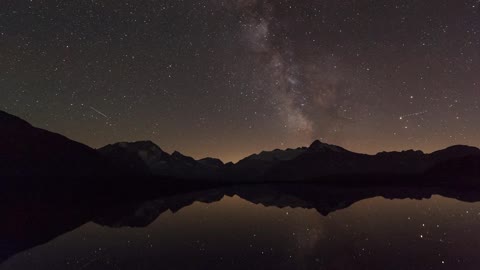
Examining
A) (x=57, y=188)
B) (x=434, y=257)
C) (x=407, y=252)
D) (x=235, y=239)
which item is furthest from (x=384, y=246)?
(x=57, y=188)

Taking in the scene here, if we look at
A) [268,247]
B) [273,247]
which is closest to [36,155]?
[268,247]

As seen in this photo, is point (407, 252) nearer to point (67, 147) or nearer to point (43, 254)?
point (43, 254)

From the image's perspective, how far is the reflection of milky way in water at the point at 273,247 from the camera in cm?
1862

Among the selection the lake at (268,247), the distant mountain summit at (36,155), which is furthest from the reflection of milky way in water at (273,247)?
the distant mountain summit at (36,155)

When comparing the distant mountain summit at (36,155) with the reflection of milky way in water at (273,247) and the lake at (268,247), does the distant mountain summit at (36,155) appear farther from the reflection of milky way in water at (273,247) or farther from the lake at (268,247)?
the reflection of milky way in water at (273,247)

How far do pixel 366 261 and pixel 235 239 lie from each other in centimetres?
1175

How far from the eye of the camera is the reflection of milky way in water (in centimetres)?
1862

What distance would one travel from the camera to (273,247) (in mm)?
23469

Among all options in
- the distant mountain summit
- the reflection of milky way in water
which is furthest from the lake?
the distant mountain summit

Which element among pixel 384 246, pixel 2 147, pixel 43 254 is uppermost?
pixel 2 147

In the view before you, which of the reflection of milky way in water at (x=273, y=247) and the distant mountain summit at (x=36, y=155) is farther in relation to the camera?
the distant mountain summit at (x=36, y=155)

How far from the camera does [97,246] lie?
2558 centimetres

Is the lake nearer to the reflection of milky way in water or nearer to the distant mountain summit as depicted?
the reflection of milky way in water

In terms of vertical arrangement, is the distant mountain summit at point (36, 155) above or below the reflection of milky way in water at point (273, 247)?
above
